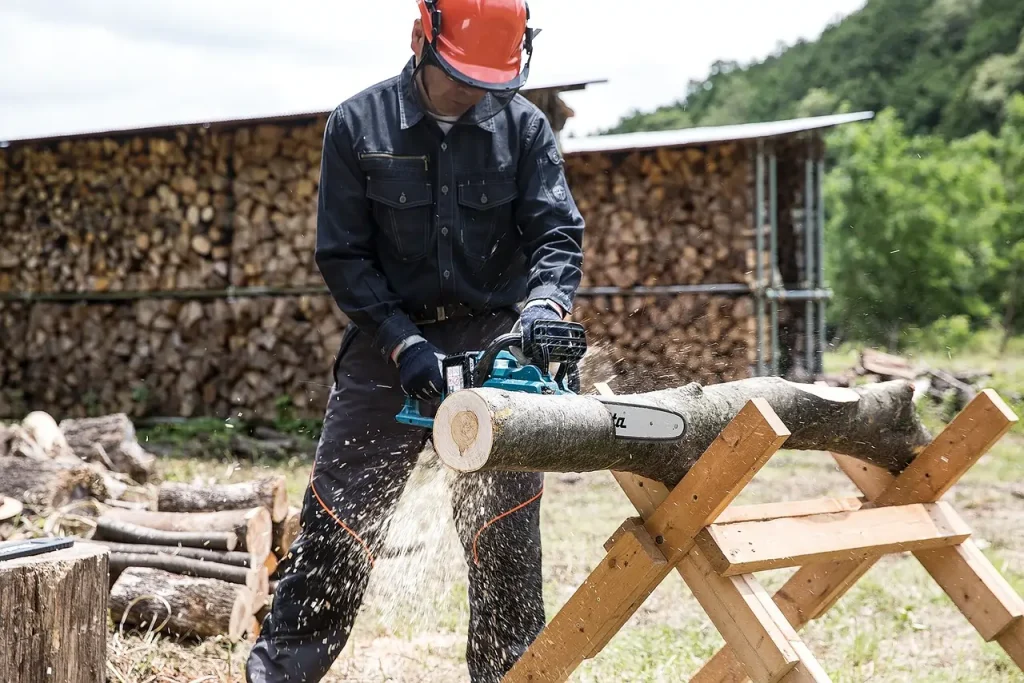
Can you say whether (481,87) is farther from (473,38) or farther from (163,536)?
(163,536)

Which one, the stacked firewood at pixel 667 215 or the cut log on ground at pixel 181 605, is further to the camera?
the stacked firewood at pixel 667 215

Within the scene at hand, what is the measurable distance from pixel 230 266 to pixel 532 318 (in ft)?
20.8

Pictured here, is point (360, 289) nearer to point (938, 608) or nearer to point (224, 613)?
point (224, 613)

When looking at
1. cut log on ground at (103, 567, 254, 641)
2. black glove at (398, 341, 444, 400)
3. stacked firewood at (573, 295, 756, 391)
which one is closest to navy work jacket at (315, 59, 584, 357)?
black glove at (398, 341, 444, 400)

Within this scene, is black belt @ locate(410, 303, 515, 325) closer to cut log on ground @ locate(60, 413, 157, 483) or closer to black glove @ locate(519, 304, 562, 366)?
black glove @ locate(519, 304, 562, 366)

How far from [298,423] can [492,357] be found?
5.95m

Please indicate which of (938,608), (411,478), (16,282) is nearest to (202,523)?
(411,478)

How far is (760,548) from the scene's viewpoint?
1.95 m

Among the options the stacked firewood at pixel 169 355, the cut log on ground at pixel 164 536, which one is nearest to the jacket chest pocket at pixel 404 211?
the cut log on ground at pixel 164 536

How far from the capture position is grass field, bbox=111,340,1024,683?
3090 mm

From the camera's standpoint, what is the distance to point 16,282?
29.4 feet

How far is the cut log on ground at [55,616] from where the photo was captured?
7.38 feet

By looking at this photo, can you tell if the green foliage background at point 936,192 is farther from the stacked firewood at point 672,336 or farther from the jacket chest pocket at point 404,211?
the jacket chest pocket at point 404,211

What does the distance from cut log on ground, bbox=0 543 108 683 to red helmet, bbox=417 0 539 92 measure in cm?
150
